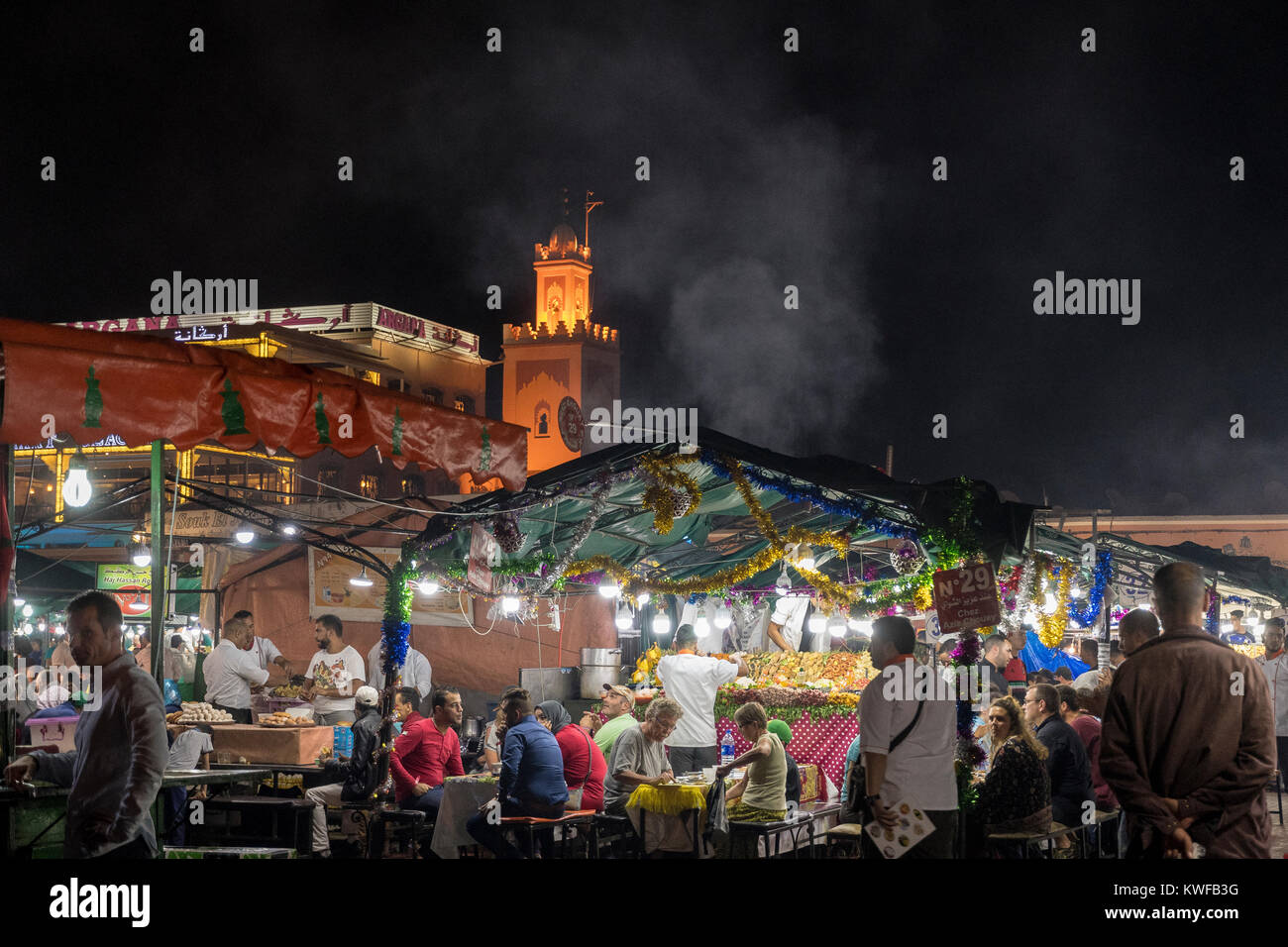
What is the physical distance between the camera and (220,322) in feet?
176

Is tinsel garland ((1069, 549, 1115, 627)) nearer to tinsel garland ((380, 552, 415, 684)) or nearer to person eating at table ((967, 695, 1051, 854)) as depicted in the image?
person eating at table ((967, 695, 1051, 854))

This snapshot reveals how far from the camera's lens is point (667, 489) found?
401 inches

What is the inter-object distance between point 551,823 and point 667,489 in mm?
2929

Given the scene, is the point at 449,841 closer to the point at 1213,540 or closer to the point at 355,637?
the point at 355,637

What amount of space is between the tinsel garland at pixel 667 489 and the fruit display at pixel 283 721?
374cm

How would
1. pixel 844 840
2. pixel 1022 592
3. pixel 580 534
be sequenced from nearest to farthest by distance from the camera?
pixel 844 840, pixel 580 534, pixel 1022 592

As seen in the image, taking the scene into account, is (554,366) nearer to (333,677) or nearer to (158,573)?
(333,677)

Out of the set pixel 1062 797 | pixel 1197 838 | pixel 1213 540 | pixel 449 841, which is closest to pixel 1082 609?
pixel 1062 797

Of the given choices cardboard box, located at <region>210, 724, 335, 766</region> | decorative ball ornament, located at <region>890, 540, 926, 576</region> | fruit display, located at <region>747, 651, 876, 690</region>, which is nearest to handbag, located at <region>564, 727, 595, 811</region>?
cardboard box, located at <region>210, 724, 335, 766</region>

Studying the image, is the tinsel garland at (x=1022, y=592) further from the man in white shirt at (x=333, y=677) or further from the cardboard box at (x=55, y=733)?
the cardboard box at (x=55, y=733)

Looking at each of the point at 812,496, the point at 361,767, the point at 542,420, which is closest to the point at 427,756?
the point at 361,767

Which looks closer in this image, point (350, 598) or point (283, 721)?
point (283, 721)

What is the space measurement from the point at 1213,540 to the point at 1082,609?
22.5m

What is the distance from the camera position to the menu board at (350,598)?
63.8 ft
